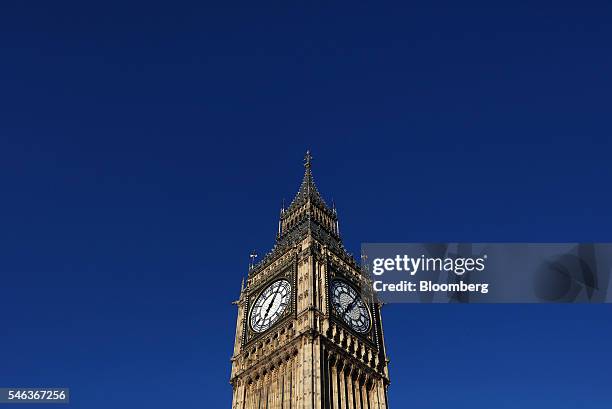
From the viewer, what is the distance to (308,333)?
6047cm

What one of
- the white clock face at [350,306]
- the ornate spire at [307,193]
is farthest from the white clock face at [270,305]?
the ornate spire at [307,193]

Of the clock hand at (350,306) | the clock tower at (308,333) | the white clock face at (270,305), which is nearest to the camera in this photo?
the clock tower at (308,333)

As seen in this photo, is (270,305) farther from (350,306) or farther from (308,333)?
(308,333)

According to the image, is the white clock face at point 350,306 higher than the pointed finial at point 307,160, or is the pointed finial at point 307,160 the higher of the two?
the pointed finial at point 307,160

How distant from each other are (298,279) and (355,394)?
13236 millimetres

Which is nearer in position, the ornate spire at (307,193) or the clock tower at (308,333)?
the clock tower at (308,333)

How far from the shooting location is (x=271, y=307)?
69250 mm

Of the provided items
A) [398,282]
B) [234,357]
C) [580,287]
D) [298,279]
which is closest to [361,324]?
[298,279]

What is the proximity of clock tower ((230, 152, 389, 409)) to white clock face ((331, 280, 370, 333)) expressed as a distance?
15 centimetres

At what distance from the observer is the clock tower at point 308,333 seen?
196ft

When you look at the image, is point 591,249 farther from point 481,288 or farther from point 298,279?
point 298,279

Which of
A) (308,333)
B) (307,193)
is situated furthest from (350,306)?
(307,193)

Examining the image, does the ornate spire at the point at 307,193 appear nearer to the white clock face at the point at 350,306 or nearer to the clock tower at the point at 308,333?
the clock tower at the point at 308,333

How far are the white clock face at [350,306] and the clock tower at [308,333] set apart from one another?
5.9 inches
